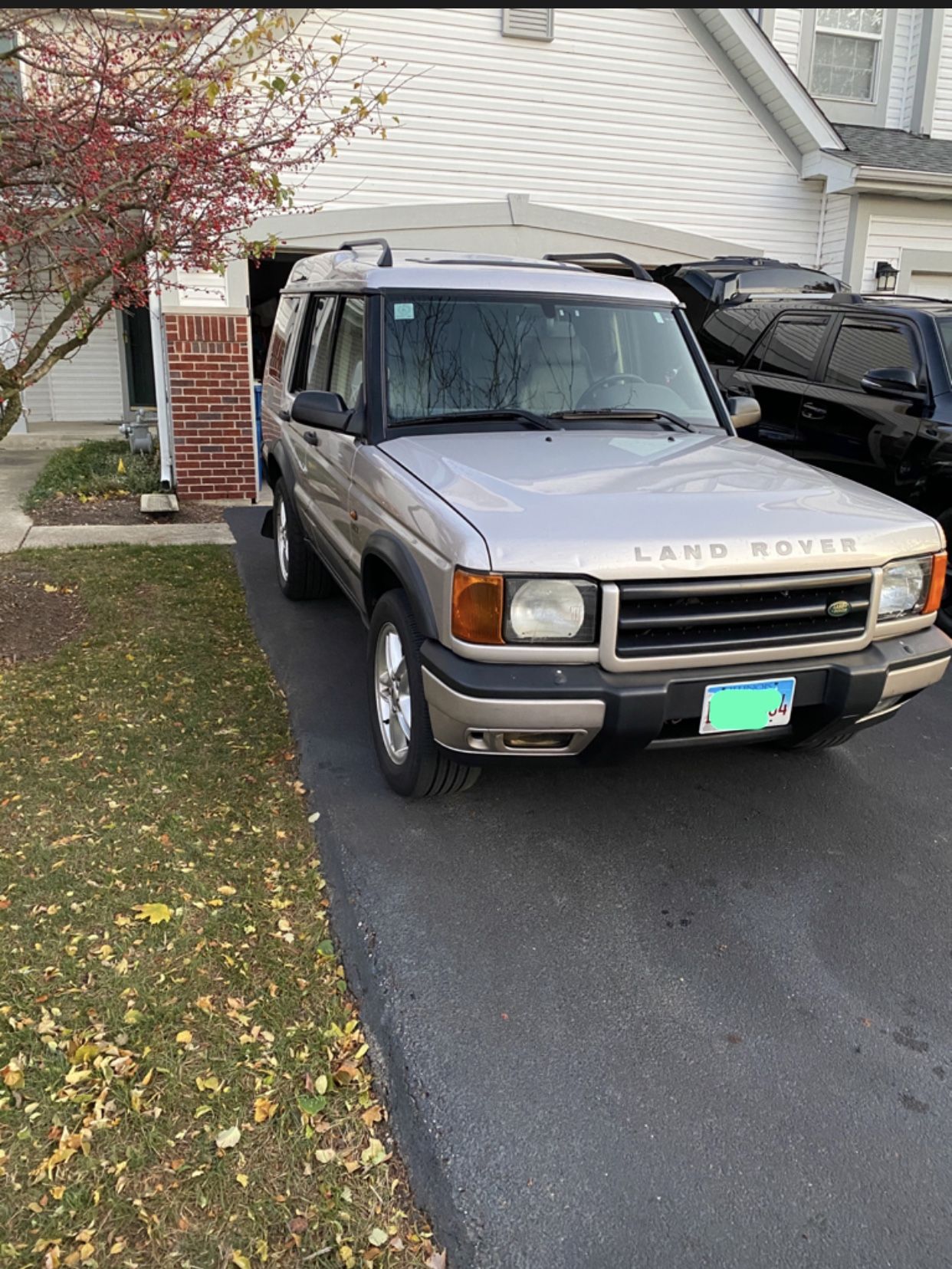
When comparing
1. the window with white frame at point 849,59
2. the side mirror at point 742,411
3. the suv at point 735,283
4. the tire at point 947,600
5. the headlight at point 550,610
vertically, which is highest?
the window with white frame at point 849,59

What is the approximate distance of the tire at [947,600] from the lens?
590 cm

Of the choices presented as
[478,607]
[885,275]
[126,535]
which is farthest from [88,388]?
[478,607]

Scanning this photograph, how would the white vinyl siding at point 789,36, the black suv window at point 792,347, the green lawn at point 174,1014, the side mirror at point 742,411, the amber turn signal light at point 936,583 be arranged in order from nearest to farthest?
the green lawn at point 174,1014
the amber turn signal light at point 936,583
the side mirror at point 742,411
the black suv window at point 792,347
the white vinyl siding at point 789,36

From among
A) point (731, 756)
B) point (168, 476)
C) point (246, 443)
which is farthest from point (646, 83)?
point (731, 756)

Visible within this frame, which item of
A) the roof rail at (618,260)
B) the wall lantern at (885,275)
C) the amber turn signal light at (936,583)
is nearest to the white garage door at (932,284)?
the wall lantern at (885,275)

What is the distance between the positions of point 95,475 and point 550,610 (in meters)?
8.70

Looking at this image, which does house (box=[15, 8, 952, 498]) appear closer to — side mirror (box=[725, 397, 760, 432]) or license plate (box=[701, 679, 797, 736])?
side mirror (box=[725, 397, 760, 432])

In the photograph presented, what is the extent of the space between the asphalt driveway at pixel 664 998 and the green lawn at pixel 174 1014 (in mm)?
143

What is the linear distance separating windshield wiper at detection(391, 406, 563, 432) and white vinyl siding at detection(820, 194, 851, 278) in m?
8.31

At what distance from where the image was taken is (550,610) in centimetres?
310

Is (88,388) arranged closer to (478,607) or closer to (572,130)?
(572,130)

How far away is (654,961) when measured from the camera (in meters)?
3.12

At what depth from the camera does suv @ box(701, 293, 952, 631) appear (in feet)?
19.6

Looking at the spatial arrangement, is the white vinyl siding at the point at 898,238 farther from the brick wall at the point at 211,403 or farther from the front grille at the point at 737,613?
the front grille at the point at 737,613
